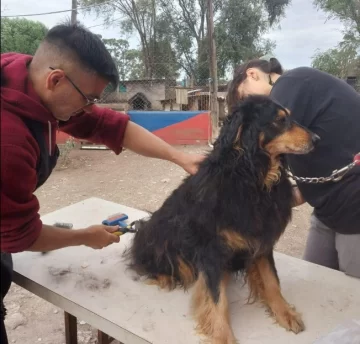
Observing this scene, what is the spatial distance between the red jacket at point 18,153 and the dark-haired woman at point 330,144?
122 cm

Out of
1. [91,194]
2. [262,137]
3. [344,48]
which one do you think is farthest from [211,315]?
[344,48]

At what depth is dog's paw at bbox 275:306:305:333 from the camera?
1698mm

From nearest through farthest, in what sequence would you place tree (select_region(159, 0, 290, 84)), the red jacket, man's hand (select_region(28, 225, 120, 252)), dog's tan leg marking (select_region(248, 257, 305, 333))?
the red jacket → man's hand (select_region(28, 225, 120, 252)) → dog's tan leg marking (select_region(248, 257, 305, 333)) → tree (select_region(159, 0, 290, 84))

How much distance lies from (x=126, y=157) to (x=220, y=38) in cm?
877

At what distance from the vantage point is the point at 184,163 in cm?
223

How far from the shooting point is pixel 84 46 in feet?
4.56

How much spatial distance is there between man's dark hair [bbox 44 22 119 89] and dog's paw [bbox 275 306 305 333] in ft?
4.66

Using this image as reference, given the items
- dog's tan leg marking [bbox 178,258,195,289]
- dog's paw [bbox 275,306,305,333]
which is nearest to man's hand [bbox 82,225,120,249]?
dog's tan leg marking [bbox 178,258,195,289]

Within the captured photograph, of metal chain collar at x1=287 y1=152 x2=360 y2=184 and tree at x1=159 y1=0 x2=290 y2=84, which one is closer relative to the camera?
metal chain collar at x1=287 y1=152 x2=360 y2=184

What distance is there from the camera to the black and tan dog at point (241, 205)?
1.74 m

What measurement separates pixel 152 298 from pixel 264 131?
43.4 inches

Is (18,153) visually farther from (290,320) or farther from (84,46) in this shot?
(290,320)

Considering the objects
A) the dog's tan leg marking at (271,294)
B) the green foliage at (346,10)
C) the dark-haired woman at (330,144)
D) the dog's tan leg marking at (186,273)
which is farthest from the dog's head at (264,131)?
the green foliage at (346,10)

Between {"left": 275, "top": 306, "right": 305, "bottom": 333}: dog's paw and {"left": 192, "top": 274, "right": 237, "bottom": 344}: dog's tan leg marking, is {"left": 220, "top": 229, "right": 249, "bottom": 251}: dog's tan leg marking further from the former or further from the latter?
{"left": 275, "top": 306, "right": 305, "bottom": 333}: dog's paw
